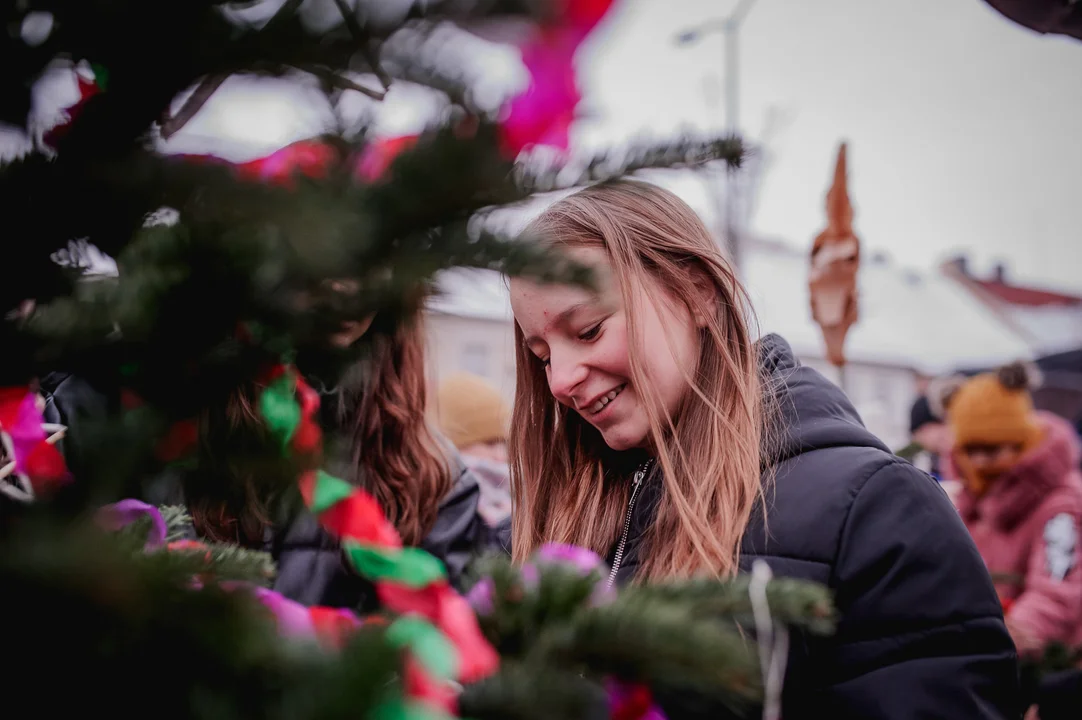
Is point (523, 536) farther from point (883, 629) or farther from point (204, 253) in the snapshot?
point (204, 253)

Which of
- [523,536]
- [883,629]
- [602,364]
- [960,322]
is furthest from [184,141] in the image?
[960,322]

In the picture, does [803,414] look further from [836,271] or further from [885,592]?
[836,271]

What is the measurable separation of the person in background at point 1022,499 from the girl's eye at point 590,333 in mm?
2591

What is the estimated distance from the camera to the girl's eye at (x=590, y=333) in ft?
5.03

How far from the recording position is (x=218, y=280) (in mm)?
413

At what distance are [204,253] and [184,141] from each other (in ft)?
0.30

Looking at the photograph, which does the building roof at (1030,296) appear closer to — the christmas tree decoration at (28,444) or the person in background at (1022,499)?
the person in background at (1022,499)

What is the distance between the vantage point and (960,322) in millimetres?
28375

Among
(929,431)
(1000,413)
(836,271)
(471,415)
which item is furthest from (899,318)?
(836,271)

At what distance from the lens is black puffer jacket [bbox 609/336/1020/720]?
1230mm

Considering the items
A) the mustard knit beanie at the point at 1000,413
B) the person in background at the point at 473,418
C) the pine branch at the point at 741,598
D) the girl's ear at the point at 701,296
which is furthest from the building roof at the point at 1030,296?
the pine branch at the point at 741,598

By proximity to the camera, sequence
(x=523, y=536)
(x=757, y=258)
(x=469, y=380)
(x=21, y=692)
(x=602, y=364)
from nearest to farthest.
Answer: (x=21, y=692) → (x=602, y=364) → (x=523, y=536) → (x=469, y=380) → (x=757, y=258)

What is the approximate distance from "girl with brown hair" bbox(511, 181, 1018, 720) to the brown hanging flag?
1.42 m

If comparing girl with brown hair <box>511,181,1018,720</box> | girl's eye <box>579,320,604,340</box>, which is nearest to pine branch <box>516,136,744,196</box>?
girl with brown hair <box>511,181,1018,720</box>
